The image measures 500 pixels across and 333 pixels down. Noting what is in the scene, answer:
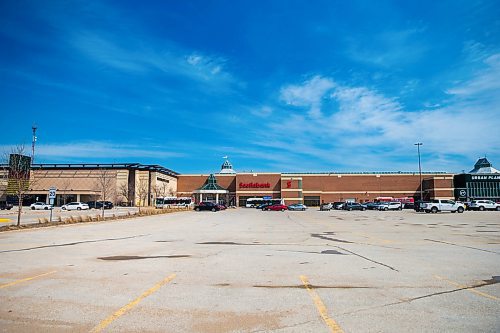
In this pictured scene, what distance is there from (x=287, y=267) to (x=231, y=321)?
437 centimetres

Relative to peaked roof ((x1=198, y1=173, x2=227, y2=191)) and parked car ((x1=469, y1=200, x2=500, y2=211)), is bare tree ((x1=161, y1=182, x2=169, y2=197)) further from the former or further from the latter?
→ parked car ((x1=469, y1=200, x2=500, y2=211))

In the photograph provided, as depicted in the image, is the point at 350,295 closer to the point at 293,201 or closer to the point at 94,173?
the point at 293,201

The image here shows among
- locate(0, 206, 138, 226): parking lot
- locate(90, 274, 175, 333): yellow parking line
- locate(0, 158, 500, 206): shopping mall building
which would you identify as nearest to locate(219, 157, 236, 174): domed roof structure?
locate(0, 158, 500, 206): shopping mall building

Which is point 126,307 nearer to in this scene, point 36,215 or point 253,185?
point 36,215

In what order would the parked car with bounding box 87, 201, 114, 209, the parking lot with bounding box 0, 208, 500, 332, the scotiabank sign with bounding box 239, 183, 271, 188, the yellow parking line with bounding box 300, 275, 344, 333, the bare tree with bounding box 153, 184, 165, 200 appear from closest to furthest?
the yellow parking line with bounding box 300, 275, 344, 333
the parking lot with bounding box 0, 208, 500, 332
the parked car with bounding box 87, 201, 114, 209
the bare tree with bounding box 153, 184, 165, 200
the scotiabank sign with bounding box 239, 183, 271, 188

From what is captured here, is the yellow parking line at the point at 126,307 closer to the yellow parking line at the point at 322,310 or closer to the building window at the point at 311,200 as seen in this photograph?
the yellow parking line at the point at 322,310

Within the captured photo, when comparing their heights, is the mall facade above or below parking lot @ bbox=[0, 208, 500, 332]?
above

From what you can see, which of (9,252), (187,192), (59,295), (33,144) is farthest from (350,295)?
(187,192)

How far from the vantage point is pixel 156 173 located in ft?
324

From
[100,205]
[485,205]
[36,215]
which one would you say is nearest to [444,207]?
[485,205]

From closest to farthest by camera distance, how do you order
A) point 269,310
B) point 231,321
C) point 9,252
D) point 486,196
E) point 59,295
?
1. point 231,321
2. point 269,310
3. point 59,295
4. point 9,252
5. point 486,196

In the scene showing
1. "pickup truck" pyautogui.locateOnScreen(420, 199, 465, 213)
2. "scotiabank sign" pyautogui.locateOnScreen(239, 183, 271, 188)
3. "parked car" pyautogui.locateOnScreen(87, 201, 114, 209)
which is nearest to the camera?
"pickup truck" pyautogui.locateOnScreen(420, 199, 465, 213)

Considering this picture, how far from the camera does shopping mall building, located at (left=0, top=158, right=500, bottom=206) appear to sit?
9350cm

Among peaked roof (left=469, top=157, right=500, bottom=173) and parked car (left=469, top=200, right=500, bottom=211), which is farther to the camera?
peaked roof (left=469, top=157, right=500, bottom=173)
